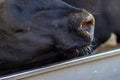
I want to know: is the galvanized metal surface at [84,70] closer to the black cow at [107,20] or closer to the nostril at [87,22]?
the nostril at [87,22]

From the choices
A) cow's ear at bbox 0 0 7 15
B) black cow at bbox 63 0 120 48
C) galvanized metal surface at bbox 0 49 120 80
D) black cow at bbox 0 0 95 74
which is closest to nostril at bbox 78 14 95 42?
black cow at bbox 0 0 95 74

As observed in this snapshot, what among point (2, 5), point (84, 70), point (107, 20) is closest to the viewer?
point (84, 70)

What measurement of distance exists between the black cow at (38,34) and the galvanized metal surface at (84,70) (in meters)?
0.15

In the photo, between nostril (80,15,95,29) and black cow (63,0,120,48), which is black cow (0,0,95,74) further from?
black cow (63,0,120,48)

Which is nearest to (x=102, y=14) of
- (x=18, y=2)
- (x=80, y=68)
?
(x=18, y=2)

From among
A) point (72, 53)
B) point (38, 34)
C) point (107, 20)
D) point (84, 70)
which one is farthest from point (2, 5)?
point (107, 20)

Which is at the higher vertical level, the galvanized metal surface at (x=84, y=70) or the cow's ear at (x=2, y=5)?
the cow's ear at (x=2, y=5)

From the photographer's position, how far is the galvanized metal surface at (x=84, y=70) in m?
1.25

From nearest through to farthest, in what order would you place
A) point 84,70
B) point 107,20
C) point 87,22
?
point 84,70 → point 87,22 → point 107,20

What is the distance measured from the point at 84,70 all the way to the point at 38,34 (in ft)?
1.06

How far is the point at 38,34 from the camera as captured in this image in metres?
1.58

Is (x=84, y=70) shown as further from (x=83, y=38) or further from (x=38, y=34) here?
(x=38, y=34)

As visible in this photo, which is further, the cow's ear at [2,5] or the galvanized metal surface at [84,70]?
the cow's ear at [2,5]

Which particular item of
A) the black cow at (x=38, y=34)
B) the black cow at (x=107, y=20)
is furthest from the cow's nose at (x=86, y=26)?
the black cow at (x=107, y=20)
